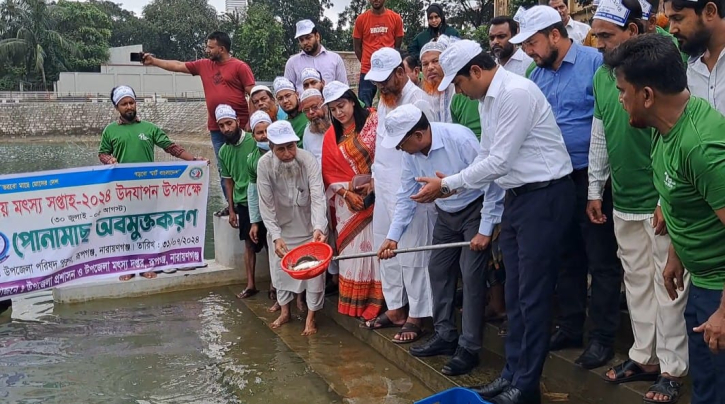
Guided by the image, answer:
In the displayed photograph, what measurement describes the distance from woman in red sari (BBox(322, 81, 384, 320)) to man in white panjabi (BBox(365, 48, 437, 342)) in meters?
0.23

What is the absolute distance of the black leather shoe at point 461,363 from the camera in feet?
12.6

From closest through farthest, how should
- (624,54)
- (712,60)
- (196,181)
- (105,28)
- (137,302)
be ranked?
1. (624,54)
2. (712,60)
3. (137,302)
4. (196,181)
5. (105,28)

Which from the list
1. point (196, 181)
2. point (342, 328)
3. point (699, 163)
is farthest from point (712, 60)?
point (196, 181)

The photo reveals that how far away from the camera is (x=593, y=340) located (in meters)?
3.55

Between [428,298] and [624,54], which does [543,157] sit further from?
[428,298]

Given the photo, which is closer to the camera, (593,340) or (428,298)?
(593,340)

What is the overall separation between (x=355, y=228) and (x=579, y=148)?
1.96 m

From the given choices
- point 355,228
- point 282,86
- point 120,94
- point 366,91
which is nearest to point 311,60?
point 366,91

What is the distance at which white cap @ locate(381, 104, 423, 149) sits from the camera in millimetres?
3791

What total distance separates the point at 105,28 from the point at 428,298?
5417cm

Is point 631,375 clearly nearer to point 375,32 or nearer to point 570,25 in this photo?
point 570,25

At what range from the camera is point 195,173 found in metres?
6.62

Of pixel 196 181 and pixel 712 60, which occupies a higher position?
pixel 712 60

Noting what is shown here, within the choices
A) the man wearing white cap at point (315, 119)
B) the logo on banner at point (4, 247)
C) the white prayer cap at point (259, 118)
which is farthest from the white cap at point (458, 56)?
the logo on banner at point (4, 247)
